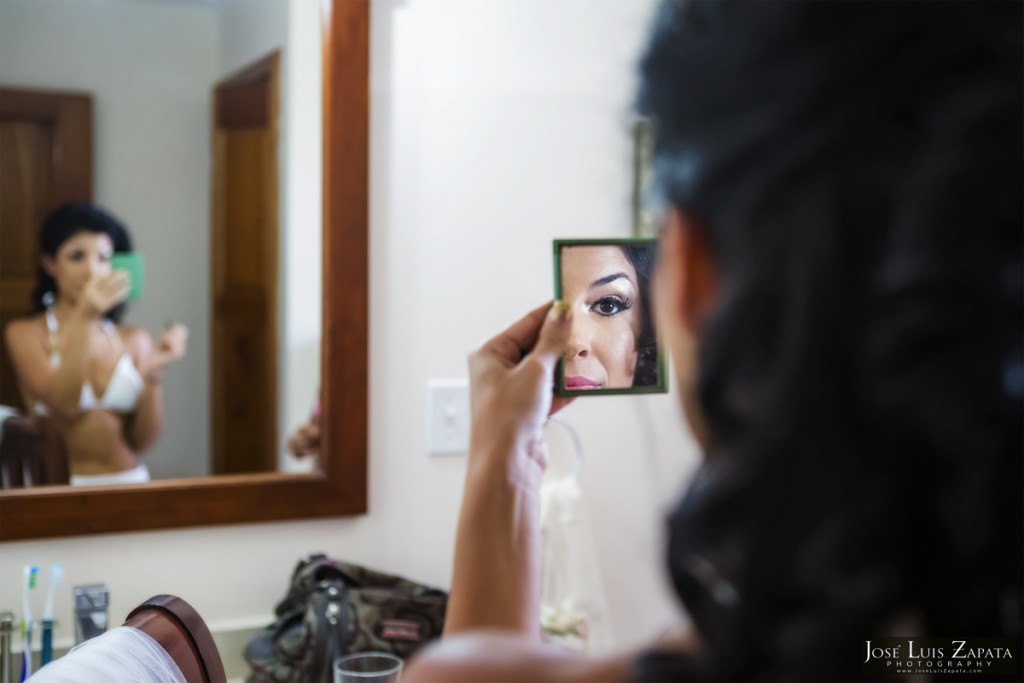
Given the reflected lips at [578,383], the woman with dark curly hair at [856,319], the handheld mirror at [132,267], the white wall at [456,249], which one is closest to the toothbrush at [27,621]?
the white wall at [456,249]

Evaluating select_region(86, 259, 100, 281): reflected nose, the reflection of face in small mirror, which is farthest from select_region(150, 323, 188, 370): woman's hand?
the reflection of face in small mirror

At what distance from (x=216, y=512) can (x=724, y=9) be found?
3.24ft

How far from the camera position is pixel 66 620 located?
1149mm

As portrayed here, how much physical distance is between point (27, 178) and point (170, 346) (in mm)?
246

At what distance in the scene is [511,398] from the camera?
64 centimetres

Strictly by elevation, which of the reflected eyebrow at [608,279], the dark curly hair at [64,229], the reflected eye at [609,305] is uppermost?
the dark curly hair at [64,229]

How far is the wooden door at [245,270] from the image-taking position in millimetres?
1195

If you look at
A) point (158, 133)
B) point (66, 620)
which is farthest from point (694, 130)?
point (66, 620)

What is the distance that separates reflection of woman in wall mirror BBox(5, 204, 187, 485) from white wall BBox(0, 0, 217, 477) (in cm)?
2

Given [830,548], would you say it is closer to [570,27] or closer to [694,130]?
[694,130]

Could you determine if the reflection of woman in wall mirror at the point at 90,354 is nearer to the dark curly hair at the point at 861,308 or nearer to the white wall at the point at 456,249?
the white wall at the point at 456,249

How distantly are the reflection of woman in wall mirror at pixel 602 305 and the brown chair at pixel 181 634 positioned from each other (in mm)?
410

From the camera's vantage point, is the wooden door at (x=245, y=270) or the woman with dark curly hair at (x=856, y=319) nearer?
the woman with dark curly hair at (x=856, y=319)

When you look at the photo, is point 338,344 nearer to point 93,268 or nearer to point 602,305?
point 93,268
